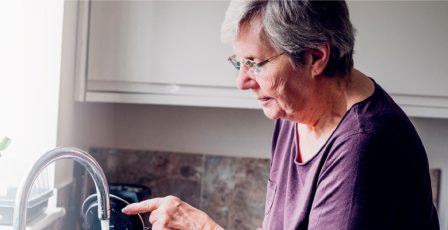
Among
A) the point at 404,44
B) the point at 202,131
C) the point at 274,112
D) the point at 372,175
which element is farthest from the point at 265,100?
the point at 202,131

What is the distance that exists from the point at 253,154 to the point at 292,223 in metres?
0.74

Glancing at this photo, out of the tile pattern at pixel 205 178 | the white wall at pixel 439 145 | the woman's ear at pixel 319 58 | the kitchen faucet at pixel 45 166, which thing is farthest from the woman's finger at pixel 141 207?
the white wall at pixel 439 145

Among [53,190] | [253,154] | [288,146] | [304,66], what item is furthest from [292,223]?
[253,154]

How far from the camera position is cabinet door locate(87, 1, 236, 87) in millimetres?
1320

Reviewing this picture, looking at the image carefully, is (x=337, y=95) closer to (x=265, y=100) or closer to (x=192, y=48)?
(x=265, y=100)

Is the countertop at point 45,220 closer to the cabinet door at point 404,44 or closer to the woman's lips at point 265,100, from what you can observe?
the woman's lips at point 265,100

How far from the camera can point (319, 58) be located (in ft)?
2.73

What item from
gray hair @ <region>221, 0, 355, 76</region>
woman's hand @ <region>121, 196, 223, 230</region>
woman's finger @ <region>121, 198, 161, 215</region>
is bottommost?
woman's hand @ <region>121, 196, 223, 230</region>

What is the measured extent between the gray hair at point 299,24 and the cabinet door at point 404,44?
528 millimetres

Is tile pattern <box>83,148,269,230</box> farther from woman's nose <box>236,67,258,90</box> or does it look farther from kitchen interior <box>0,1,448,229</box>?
woman's nose <box>236,67,258,90</box>

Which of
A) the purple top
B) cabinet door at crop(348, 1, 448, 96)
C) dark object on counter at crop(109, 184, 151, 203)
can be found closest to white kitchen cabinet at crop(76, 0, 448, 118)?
cabinet door at crop(348, 1, 448, 96)

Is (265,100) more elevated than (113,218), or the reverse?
(265,100)

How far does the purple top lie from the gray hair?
0.39ft

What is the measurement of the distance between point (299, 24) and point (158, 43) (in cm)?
63
